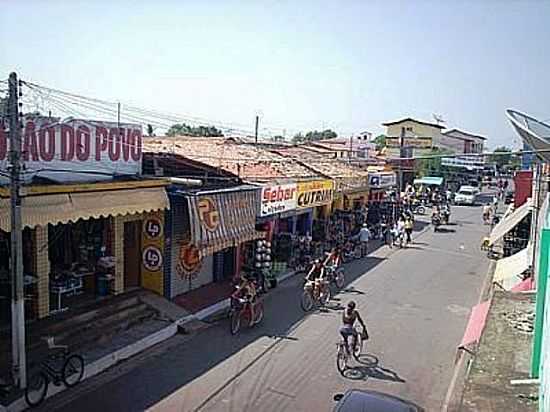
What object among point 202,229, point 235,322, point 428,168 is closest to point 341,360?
point 235,322

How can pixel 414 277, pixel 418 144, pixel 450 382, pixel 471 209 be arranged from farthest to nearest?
pixel 418 144, pixel 471 209, pixel 414 277, pixel 450 382

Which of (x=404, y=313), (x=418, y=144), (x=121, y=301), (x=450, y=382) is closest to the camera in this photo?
(x=450, y=382)

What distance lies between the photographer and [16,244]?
9719mm

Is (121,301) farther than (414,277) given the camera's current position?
No

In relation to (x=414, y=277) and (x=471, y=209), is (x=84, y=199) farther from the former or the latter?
(x=471, y=209)

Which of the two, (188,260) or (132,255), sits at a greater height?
(132,255)

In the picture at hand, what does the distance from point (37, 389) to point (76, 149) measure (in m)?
4.90

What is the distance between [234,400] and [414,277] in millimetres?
12221

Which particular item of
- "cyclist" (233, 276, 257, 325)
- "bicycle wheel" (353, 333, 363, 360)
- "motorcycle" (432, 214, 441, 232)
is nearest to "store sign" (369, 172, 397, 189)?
"motorcycle" (432, 214, 441, 232)

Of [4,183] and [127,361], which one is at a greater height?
[4,183]

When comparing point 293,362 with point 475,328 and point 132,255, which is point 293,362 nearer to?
point 475,328

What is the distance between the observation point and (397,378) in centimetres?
1164

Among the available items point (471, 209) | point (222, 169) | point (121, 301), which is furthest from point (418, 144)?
point (121, 301)

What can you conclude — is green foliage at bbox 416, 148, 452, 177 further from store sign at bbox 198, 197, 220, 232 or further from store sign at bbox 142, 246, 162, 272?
store sign at bbox 142, 246, 162, 272
